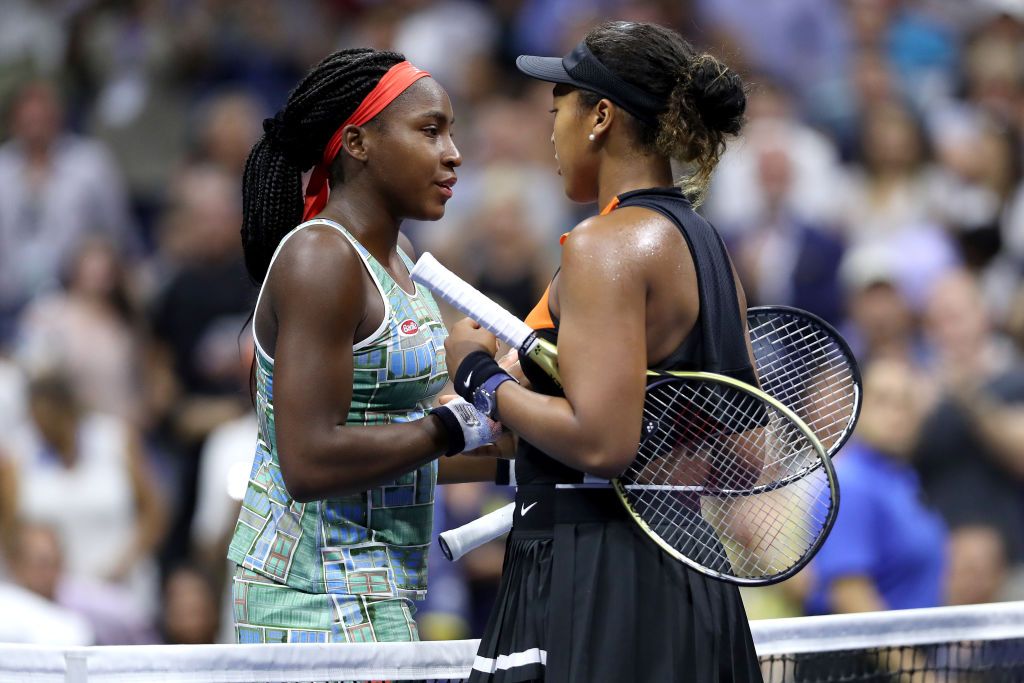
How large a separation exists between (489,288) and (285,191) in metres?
4.08

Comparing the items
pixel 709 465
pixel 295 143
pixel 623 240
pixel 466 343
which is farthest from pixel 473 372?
pixel 295 143

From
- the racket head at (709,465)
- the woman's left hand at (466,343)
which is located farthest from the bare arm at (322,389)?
the racket head at (709,465)

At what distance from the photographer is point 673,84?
2.62 m

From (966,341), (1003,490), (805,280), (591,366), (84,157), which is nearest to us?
(591,366)

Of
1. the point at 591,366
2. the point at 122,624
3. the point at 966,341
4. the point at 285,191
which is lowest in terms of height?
the point at 122,624

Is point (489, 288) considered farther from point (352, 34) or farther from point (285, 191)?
point (285, 191)

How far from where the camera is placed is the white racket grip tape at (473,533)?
9.41 ft

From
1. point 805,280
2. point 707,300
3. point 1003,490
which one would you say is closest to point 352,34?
point 805,280

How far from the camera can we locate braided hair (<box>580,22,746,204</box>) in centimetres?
261

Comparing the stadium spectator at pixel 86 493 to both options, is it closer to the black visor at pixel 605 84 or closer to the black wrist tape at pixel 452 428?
the black wrist tape at pixel 452 428

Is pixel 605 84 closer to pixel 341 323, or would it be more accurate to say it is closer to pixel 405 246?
pixel 341 323

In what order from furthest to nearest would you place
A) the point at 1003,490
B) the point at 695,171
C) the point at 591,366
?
1. the point at 1003,490
2. the point at 695,171
3. the point at 591,366

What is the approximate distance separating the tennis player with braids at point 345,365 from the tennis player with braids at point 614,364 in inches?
7.7

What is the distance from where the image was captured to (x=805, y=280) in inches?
290
